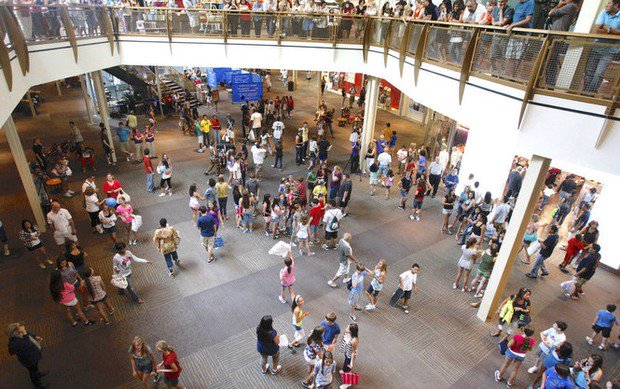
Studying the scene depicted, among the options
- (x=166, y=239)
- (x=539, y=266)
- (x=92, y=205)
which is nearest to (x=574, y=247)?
(x=539, y=266)

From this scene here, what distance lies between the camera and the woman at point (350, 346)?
5.97 metres

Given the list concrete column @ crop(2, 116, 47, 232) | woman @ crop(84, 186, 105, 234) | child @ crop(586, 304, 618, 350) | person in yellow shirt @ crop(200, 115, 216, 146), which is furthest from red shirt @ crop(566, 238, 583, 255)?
concrete column @ crop(2, 116, 47, 232)

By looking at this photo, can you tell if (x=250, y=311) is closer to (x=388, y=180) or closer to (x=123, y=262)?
(x=123, y=262)

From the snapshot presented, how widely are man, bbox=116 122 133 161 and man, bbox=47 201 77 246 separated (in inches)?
255

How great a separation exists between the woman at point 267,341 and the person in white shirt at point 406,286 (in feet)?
10.2

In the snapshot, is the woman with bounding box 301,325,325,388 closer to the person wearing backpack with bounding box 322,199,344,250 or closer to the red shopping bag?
the red shopping bag

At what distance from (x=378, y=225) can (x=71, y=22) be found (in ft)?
35.9

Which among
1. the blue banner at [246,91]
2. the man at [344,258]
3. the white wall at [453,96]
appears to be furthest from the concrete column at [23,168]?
the blue banner at [246,91]

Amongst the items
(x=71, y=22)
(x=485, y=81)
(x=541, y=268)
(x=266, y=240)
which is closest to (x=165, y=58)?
(x=71, y=22)

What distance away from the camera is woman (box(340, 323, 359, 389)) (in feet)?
19.6

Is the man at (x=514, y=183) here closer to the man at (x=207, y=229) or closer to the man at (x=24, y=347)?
the man at (x=207, y=229)

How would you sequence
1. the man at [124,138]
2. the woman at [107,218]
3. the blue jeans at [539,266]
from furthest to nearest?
1. the man at [124,138]
2. the blue jeans at [539,266]
3. the woman at [107,218]

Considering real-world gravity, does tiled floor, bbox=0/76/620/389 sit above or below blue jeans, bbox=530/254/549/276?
below

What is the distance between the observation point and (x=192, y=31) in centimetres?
1307
